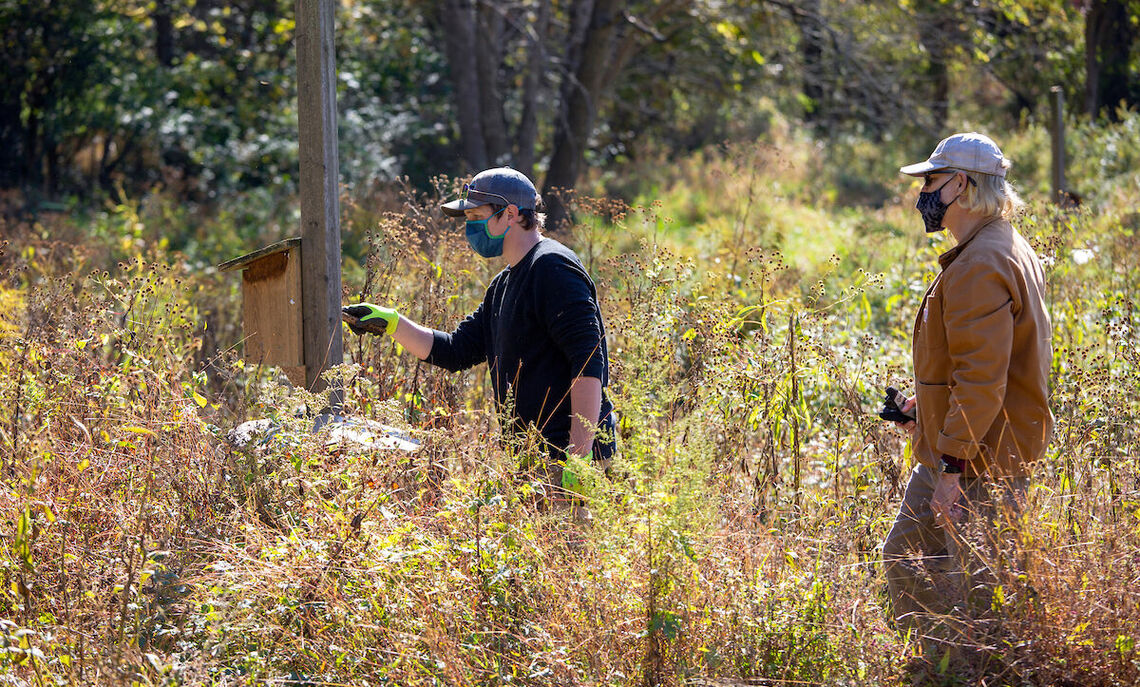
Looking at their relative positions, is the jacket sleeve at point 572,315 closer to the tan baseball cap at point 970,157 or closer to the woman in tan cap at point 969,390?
the woman in tan cap at point 969,390

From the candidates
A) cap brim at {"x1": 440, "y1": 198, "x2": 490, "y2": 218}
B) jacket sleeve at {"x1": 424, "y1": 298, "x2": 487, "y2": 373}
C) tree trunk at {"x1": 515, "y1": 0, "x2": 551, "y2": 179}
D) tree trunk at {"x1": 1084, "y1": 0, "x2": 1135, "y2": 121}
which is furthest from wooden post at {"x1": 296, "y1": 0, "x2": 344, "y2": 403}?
tree trunk at {"x1": 1084, "y1": 0, "x2": 1135, "y2": 121}

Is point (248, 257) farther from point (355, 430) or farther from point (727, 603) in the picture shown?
point (727, 603)

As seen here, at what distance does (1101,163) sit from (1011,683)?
40.5 feet

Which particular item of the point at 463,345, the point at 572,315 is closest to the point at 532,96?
the point at 463,345

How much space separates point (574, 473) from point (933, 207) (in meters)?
1.36

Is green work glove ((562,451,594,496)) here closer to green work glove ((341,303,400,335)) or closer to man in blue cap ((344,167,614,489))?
man in blue cap ((344,167,614,489))

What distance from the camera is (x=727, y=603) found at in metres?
3.16

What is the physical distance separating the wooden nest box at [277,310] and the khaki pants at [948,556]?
2.46m

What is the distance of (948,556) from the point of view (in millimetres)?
3314

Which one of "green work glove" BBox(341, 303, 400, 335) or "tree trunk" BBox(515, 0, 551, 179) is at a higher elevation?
"tree trunk" BBox(515, 0, 551, 179)

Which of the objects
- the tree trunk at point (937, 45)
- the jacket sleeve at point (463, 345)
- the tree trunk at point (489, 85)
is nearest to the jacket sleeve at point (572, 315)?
the jacket sleeve at point (463, 345)

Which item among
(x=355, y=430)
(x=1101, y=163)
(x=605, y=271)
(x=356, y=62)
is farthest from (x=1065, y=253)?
(x=356, y=62)

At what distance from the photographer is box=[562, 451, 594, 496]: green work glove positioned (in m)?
3.20

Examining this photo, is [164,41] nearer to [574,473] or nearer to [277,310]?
[277,310]
